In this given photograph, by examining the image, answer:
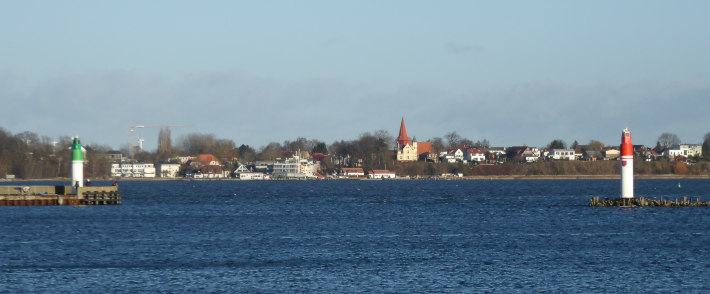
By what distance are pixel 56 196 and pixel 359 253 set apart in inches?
1641

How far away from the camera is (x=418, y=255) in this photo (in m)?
39.0

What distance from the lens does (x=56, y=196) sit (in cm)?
7406

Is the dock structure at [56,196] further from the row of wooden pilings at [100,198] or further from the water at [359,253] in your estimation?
the water at [359,253]

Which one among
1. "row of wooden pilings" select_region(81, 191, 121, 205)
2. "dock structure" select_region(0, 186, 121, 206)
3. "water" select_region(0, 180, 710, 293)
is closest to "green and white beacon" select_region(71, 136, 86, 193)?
"dock structure" select_region(0, 186, 121, 206)

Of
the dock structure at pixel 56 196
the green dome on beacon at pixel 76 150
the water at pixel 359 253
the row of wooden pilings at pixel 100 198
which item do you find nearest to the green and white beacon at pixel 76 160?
the green dome on beacon at pixel 76 150

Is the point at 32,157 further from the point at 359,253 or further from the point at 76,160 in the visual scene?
the point at 359,253

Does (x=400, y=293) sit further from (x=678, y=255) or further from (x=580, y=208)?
(x=580, y=208)

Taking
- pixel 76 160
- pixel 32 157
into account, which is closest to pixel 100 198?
pixel 76 160

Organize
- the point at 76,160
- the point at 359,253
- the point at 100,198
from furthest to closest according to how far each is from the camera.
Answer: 1. the point at 100,198
2. the point at 76,160
3. the point at 359,253

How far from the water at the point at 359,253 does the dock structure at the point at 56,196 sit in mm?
6829

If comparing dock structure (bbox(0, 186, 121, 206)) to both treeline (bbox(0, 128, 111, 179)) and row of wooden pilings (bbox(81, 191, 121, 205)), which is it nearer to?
row of wooden pilings (bbox(81, 191, 121, 205))

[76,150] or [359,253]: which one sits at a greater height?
[76,150]

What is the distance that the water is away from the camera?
102 ft

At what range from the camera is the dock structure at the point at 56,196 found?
72.9 meters
